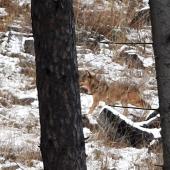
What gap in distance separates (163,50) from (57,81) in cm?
65

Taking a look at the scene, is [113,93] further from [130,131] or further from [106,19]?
[106,19]

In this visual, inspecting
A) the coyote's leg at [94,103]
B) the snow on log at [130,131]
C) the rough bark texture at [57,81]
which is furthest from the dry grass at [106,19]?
the rough bark texture at [57,81]

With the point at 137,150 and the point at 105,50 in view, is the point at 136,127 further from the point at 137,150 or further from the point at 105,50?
the point at 105,50

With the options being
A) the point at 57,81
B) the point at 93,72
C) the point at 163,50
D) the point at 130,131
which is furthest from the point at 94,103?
the point at 163,50

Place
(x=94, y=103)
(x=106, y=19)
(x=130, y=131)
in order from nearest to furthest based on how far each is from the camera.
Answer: (x=130, y=131)
(x=94, y=103)
(x=106, y=19)

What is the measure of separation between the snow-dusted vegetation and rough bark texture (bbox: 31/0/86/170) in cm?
55

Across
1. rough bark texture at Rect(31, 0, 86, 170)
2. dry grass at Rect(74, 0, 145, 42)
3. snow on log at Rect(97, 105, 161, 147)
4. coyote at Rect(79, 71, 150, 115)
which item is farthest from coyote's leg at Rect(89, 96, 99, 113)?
rough bark texture at Rect(31, 0, 86, 170)

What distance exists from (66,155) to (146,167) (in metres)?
2.17

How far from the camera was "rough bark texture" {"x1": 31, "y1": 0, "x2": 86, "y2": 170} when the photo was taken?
7.93 ft

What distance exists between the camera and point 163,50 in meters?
1.99

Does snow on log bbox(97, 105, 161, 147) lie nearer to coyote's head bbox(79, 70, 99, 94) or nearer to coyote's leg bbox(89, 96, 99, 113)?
coyote's leg bbox(89, 96, 99, 113)

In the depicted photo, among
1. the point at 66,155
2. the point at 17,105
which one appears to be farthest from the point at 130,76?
the point at 66,155

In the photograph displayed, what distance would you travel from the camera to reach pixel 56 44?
2416mm

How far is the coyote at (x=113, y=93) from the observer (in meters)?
6.83
